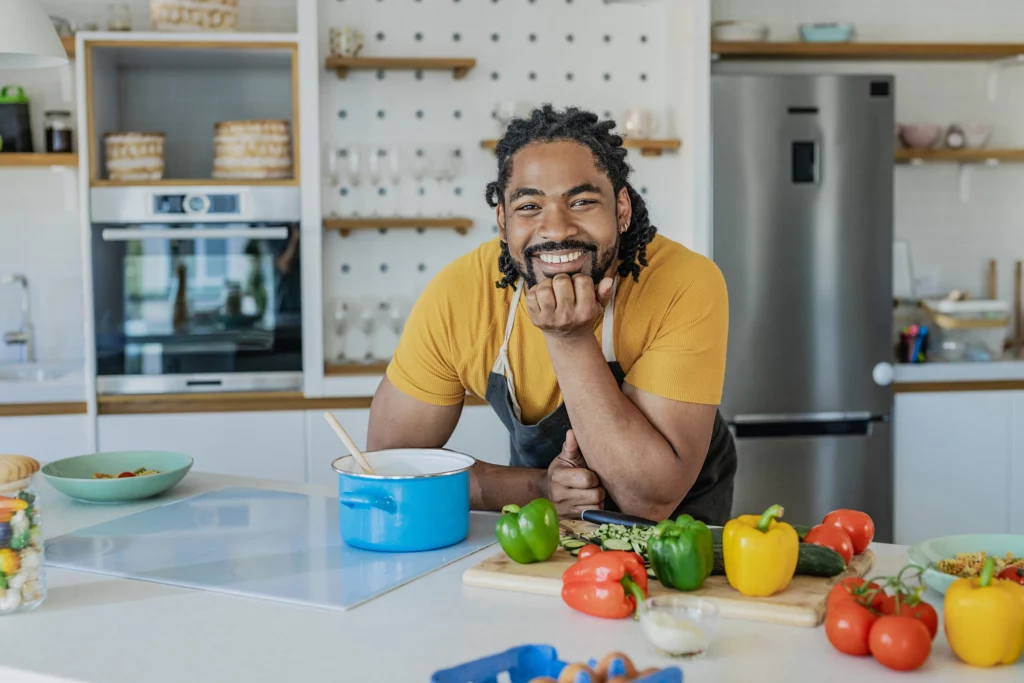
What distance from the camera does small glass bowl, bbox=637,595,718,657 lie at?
3.44 feet

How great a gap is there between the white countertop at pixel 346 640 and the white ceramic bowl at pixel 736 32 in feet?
9.61

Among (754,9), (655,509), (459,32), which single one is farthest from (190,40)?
(655,509)

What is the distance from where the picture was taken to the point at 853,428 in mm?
3629

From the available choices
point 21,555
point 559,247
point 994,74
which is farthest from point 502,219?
point 994,74

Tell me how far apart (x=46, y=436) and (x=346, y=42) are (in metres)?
1.66

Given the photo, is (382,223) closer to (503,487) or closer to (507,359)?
(507,359)

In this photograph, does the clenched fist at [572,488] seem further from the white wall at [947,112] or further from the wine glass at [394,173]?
the white wall at [947,112]

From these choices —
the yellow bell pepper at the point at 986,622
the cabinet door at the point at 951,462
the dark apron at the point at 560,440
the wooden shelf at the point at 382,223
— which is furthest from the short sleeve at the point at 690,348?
the cabinet door at the point at 951,462

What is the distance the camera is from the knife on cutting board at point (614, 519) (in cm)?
143

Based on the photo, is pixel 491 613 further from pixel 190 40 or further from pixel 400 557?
pixel 190 40

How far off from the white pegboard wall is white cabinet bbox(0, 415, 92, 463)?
0.91 metres

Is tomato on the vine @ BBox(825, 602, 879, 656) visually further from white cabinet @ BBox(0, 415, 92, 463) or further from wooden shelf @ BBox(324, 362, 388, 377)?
white cabinet @ BBox(0, 415, 92, 463)

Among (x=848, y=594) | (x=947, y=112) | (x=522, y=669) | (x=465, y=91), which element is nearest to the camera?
(x=522, y=669)

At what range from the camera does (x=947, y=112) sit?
4.22 meters
